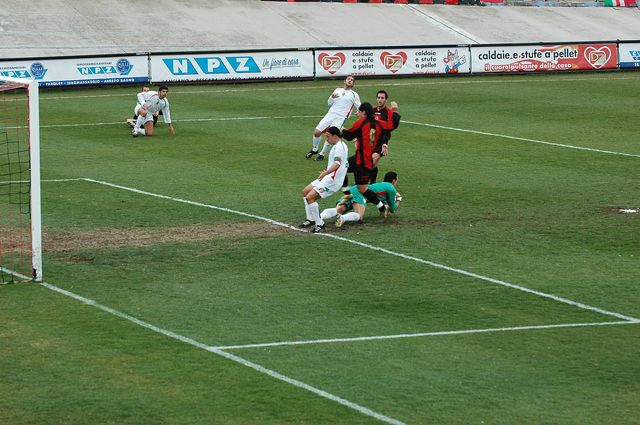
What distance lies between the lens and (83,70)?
135ft

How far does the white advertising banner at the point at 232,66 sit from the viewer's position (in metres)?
42.3

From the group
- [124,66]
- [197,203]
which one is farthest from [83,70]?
[197,203]

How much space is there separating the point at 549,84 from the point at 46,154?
21872 mm

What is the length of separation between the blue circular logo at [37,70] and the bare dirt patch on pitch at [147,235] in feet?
70.8

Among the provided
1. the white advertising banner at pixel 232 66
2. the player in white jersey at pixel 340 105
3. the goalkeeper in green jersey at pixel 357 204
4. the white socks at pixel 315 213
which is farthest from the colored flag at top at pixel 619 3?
the white socks at pixel 315 213

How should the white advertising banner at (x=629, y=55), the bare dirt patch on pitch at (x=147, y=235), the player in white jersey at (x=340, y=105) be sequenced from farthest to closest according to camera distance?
the white advertising banner at (x=629, y=55)
the player in white jersey at (x=340, y=105)
the bare dirt patch on pitch at (x=147, y=235)

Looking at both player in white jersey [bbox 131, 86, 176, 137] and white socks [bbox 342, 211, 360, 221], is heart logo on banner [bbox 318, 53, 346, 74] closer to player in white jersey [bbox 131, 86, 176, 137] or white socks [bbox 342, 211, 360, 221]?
player in white jersey [bbox 131, 86, 176, 137]

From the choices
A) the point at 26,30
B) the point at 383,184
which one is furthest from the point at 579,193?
the point at 26,30

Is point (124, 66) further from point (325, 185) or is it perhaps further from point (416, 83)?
point (325, 185)

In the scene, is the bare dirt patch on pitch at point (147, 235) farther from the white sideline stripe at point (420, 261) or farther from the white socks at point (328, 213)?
the white socks at point (328, 213)

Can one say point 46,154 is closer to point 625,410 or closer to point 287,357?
Answer: point 287,357

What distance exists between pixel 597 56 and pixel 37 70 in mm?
23226

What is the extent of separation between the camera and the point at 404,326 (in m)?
14.1

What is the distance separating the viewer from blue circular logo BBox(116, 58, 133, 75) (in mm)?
41812
